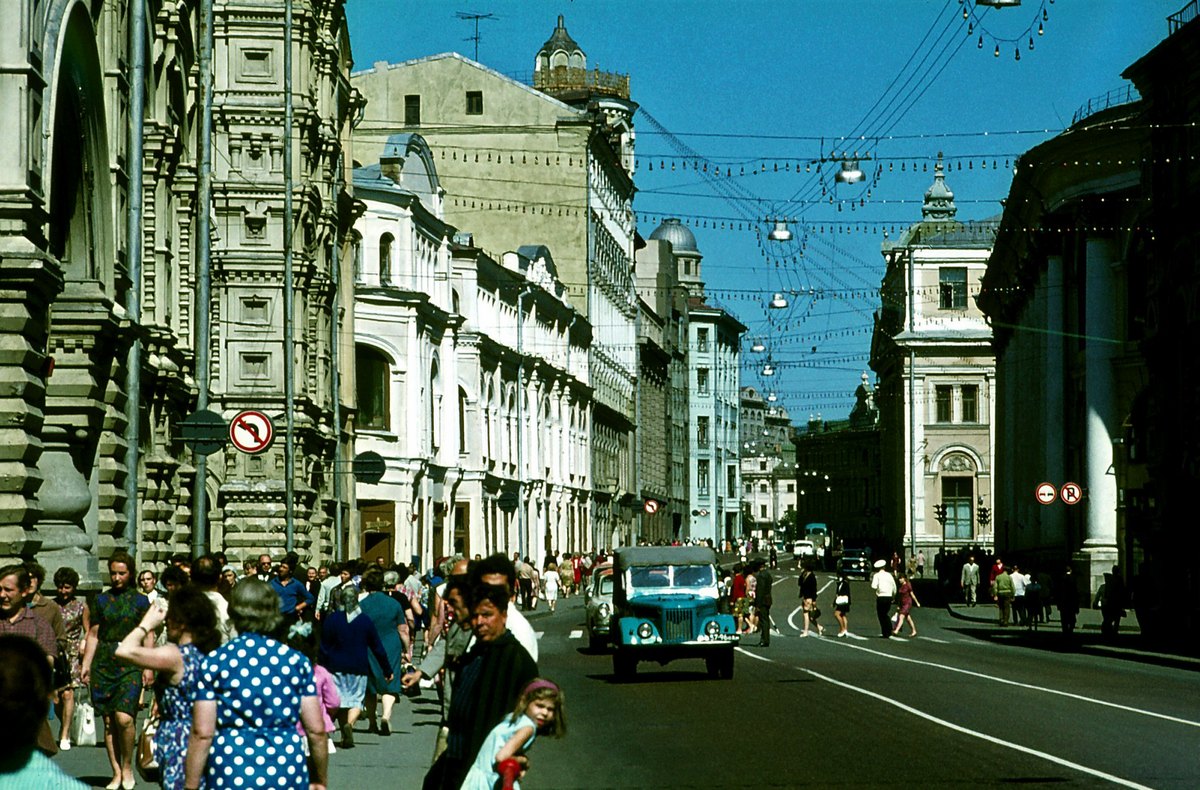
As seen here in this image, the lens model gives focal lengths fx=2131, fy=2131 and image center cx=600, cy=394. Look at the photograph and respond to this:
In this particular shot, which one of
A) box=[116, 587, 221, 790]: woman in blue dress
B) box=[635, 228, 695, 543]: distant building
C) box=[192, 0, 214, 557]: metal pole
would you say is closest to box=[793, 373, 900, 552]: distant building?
box=[635, 228, 695, 543]: distant building

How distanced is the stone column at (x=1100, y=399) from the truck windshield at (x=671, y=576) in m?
31.5

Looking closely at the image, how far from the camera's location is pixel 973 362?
122000 mm

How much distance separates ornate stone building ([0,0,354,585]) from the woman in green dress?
5.56 meters

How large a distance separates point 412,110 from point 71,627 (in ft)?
254

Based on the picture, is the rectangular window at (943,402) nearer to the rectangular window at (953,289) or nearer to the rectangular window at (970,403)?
the rectangular window at (970,403)

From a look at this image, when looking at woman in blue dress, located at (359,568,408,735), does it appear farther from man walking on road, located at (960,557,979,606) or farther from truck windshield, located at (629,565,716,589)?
man walking on road, located at (960,557,979,606)

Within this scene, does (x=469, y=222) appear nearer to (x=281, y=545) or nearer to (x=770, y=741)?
(x=281, y=545)

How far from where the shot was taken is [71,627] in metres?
18.2

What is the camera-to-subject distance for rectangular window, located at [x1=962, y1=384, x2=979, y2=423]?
122 meters

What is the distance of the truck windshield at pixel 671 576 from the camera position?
32469mm

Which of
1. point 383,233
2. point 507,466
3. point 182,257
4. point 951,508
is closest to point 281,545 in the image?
point 182,257

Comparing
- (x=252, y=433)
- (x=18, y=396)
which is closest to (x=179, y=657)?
(x=18, y=396)

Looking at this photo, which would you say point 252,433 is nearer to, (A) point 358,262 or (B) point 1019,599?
(B) point 1019,599

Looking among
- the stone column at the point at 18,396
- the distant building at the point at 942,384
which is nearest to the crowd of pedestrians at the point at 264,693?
the stone column at the point at 18,396
